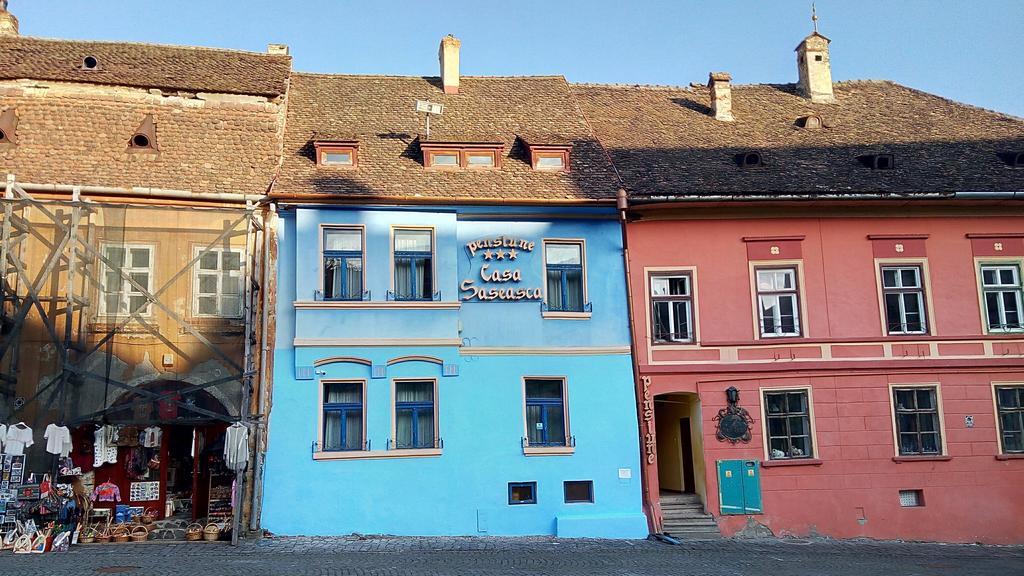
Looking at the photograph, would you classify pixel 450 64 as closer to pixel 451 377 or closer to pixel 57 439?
pixel 451 377

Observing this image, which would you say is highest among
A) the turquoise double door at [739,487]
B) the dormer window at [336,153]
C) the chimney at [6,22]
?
the chimney at [6,22]

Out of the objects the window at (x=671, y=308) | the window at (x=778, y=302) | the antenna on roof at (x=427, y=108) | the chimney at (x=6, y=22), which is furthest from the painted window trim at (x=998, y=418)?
the chimney at (x=6, y=22)

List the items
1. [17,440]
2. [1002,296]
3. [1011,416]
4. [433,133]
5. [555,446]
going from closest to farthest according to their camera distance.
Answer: [17,440] < [555,446] < [1011,416] < [1002,296] < [433,133]

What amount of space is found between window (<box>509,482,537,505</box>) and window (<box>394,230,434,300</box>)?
158 inches

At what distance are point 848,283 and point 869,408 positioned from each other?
2.61 meters

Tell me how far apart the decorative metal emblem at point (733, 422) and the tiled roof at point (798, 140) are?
4205 mm

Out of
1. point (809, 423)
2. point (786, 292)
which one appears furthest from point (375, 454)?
point (786, 292)

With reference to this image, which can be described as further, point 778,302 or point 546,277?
point 778,302

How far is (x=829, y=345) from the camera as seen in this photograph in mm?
18188

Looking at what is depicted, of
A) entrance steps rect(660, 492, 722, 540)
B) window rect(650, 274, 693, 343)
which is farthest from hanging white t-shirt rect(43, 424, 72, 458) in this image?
window rect(650, 274, 693, 343)

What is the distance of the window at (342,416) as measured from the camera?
16703 mm

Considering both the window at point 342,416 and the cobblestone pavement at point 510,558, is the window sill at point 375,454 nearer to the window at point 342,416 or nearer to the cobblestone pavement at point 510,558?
Result: the window at point 342,416

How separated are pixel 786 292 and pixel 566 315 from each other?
473cm

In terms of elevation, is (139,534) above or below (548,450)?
below
